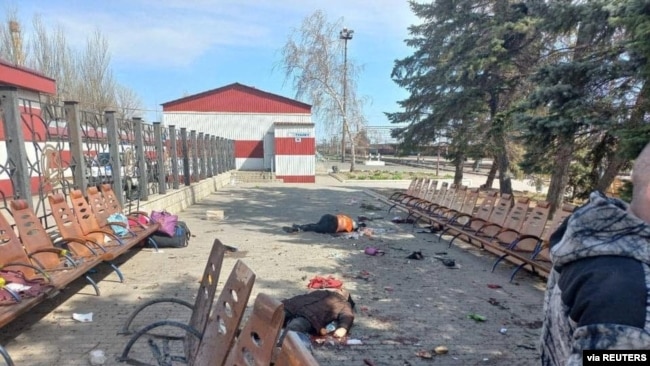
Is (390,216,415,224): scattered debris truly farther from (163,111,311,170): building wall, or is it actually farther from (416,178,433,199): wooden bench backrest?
(163,111,311,170): building wall

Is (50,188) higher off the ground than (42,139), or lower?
lower

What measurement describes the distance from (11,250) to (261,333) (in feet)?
12.1

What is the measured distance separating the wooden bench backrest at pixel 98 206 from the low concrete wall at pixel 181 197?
1787mm

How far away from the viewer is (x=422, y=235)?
27.9ft

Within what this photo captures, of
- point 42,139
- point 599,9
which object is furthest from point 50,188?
point 599,9

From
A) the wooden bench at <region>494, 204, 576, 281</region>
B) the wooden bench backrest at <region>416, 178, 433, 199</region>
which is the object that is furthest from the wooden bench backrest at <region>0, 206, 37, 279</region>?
the wooden bench backrest at <region>416, 178, 433, 199</region>

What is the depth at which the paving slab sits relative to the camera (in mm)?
3379

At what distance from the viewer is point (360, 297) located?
Result: 4672mm

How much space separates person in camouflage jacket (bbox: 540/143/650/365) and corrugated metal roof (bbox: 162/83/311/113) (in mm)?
25686

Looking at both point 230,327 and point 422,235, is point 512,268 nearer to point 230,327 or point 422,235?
point 422,235

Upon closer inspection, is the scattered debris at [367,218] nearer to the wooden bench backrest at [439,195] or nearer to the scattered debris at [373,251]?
the wooden bench backrest at [439,195]

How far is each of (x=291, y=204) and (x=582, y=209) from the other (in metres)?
12.2

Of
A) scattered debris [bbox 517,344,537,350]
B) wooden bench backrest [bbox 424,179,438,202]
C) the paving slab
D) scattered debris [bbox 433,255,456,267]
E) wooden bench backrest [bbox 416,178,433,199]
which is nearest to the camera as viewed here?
the paving slab

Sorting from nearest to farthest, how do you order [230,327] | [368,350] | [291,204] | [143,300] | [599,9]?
[230,327] < [368,350] < [143,300] < [599,9] < [291,204]
